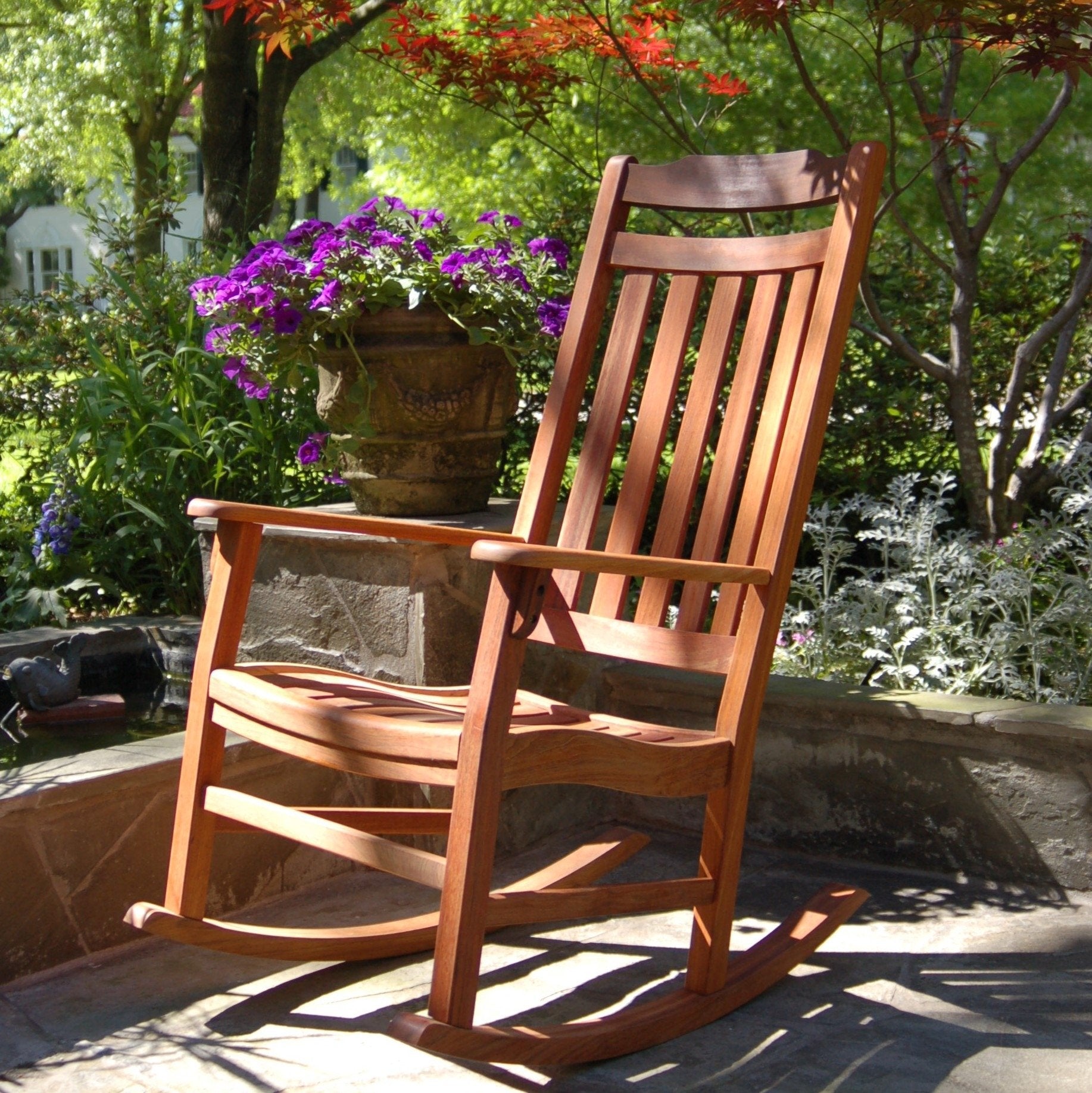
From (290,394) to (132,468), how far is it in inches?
17.8

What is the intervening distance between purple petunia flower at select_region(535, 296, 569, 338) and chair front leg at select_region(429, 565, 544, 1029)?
44.6 inches

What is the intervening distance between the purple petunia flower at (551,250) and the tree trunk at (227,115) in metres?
4.51

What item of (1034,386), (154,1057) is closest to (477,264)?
(154,1057)

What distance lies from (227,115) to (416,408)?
17.0 feet

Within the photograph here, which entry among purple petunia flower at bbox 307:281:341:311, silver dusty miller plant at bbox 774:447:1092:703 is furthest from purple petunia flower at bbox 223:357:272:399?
silver dusty miller plant at bbox 774:447:1092:703

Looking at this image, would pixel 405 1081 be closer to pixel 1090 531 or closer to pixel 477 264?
pixel 477 264

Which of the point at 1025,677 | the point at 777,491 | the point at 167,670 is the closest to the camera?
the point at 777,491

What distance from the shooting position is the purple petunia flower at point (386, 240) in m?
2.58

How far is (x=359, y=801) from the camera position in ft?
8.25

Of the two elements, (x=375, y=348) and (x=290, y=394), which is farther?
(x=290, y=394)

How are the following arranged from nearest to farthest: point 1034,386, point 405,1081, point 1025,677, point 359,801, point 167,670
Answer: point 405,1081, point 359,801, point 1025,677, point 167,670, point 1034,386

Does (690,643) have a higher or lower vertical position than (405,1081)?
higher

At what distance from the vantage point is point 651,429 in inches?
88.2

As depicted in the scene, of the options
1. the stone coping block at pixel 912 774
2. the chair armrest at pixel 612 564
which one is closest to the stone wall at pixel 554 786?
the stone coping block at pixel 912 774
